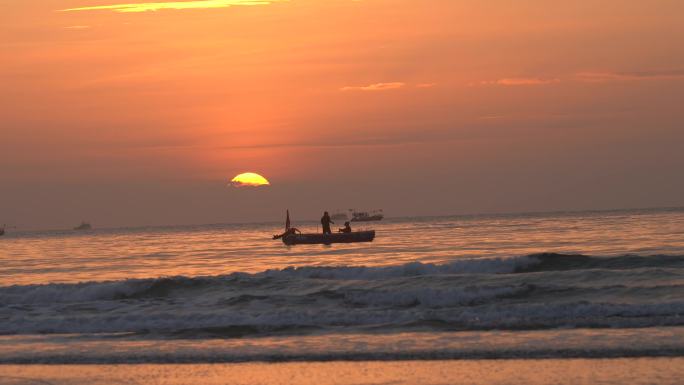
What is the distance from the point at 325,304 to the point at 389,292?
7.37ft

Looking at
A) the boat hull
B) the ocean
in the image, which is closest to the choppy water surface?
the ocean

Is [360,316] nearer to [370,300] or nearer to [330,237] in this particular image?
[370,300]

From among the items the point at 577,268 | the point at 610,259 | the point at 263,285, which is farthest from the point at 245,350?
the point at 610,259

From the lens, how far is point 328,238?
6588 cm

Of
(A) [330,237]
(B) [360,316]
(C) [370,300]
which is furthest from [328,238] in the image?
(B) [360,316]

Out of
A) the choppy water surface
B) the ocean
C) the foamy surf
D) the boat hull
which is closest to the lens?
the ocean

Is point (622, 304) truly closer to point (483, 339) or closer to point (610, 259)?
point (483, 339)

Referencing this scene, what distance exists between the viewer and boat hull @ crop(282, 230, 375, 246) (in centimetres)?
6600

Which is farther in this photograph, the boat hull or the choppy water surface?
the boat hull

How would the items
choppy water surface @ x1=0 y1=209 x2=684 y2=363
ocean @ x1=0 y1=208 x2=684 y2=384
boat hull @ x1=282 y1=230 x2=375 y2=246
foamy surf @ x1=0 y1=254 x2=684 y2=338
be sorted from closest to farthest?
ocean @ x1=0 y1=208 x2=684 y2=384 → choppy water surface @ x1=0 y1=209 x2=684 y2=363 → foamy surf @ x1=0 y1=254 x2=684 y2=338 → boat hull @ x1=282 y1=230 x2=375 y2=246

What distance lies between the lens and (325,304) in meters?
28.2

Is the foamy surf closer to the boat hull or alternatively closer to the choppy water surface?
the choppy water surface

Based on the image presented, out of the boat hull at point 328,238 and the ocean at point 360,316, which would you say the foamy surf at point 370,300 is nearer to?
the ocean at point 360,316

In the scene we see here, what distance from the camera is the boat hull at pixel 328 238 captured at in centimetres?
6600
